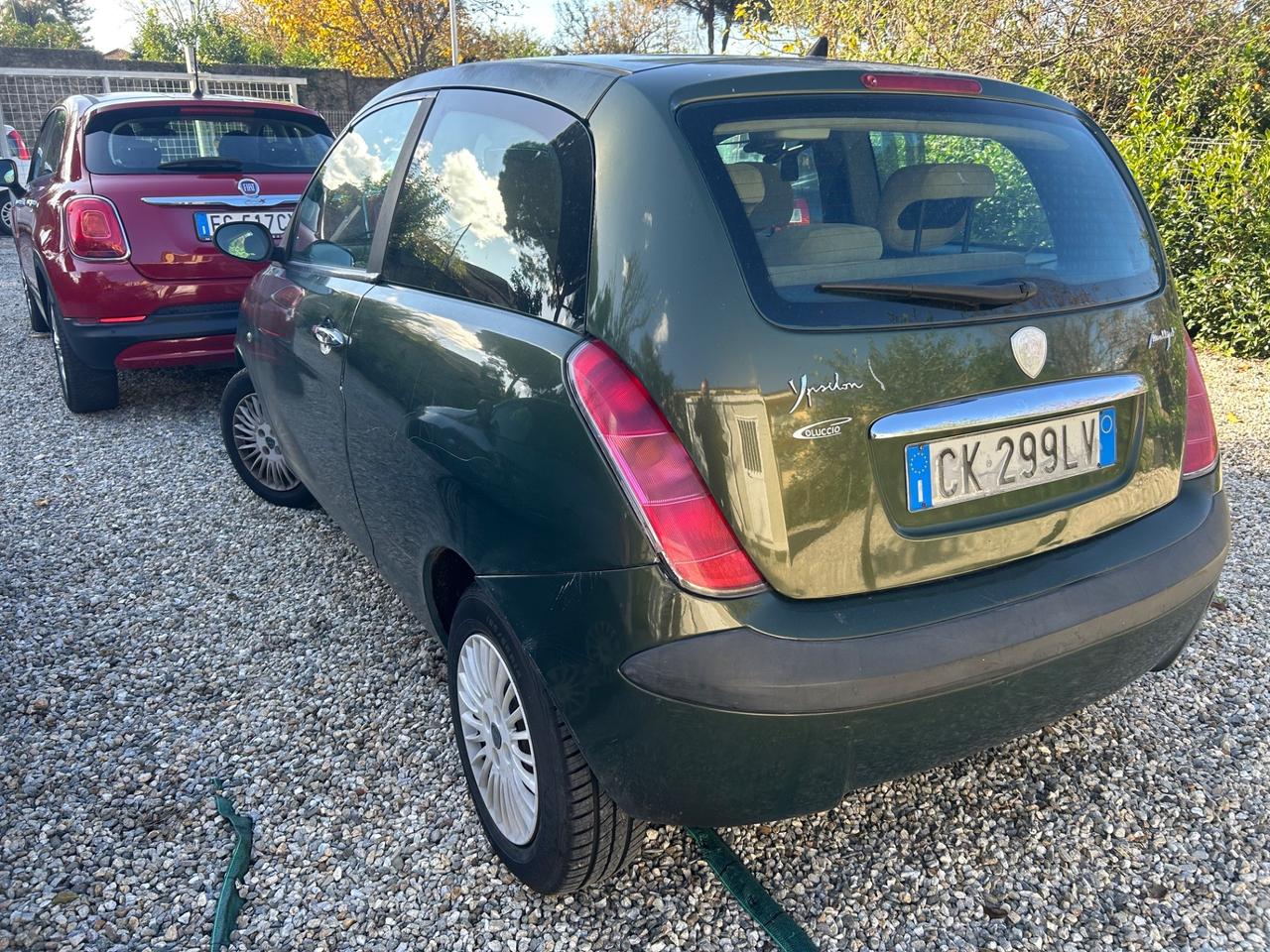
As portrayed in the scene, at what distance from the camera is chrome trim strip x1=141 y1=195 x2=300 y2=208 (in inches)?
202

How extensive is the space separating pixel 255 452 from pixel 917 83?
3.42m

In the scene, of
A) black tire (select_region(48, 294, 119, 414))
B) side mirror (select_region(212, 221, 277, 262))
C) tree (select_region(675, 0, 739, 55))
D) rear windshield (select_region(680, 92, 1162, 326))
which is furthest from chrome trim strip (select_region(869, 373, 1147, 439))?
tree (select_region(675, 0, 739, 55))

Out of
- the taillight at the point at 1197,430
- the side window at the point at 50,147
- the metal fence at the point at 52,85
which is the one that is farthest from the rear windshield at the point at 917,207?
the metal fence at the point at 52,85

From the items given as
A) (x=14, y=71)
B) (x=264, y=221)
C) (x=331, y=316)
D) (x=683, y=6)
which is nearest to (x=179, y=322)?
(x=264, y=221)

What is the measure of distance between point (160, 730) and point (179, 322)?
3.10 metres

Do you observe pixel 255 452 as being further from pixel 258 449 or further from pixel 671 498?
pixel 671 498

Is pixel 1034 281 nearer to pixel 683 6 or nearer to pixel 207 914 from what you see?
pixel 207 914

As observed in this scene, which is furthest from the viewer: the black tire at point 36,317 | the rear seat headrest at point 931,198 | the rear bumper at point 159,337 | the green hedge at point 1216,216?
the black tire at point 36,317

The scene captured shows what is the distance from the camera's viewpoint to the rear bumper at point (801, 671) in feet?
5.40

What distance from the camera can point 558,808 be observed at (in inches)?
76.0

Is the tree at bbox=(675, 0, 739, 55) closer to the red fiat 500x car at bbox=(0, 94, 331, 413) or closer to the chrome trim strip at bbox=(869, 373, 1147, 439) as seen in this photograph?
the red fiat 500x car at bbox=(0, 94, 331, 413)

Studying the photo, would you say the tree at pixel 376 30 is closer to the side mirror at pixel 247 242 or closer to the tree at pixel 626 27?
the tree at pixel 626 27

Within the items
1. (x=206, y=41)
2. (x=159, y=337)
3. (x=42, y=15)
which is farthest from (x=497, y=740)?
(x=42, y=15)

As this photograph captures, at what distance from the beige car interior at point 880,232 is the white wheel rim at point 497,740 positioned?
103 cm
